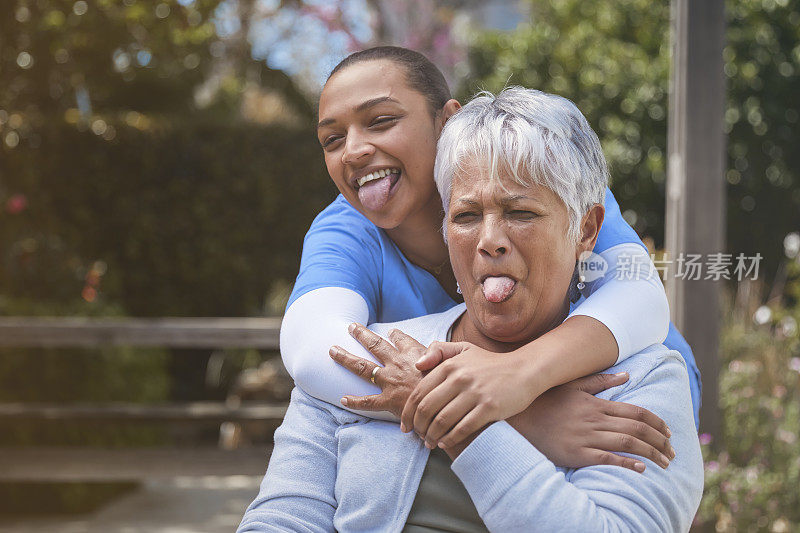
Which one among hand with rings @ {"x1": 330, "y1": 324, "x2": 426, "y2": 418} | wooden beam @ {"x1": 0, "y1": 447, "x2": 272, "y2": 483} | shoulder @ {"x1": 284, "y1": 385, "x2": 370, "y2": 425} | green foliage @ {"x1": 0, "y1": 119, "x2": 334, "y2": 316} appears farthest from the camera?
green foliage @ {"x1": 0, "y1": 119, "x2": 334, "y2": 316}

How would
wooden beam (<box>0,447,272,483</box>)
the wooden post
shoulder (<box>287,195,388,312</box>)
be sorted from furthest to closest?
wooden beam (<box>0,447,272,483</box>)
the wooden post
shoulder (<box>287,195,388,312</box>)

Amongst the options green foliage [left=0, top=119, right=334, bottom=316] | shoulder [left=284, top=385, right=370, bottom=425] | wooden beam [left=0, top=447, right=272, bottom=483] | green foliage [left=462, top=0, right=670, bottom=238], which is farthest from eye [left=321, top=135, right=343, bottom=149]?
green foliage [left=0, top=119, right=334, bottom=316]

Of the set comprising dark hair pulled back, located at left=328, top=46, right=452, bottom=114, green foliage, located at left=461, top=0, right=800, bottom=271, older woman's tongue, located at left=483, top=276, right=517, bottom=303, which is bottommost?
green foliage, located at left=461, top=0, right=800, bottom=271

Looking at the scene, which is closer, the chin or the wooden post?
the chin

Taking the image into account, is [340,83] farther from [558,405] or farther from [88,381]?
[88,381]

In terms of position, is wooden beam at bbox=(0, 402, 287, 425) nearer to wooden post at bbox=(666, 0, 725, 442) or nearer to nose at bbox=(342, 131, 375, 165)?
wooden post at bbox=(666, 0, 725, 442)

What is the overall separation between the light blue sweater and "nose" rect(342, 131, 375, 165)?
361 mm

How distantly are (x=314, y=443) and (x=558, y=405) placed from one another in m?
0.46

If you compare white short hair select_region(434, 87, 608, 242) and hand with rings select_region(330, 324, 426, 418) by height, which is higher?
white short hair select_region(434, 87, 608, 242)

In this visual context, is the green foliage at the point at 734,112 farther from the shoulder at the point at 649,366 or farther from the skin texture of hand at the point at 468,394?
the skin texture of hand at the point at 468,394

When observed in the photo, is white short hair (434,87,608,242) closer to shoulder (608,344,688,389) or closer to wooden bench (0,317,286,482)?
shoulder (608,344,688,389)

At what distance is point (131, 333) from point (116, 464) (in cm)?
72

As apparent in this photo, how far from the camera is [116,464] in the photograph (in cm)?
448

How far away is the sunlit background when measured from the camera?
5.04 m
